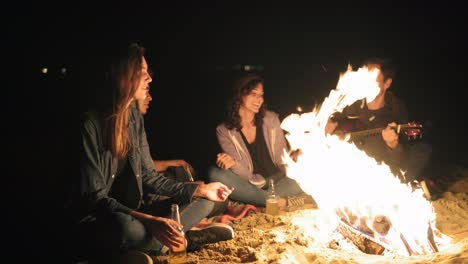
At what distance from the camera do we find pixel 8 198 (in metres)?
5.12

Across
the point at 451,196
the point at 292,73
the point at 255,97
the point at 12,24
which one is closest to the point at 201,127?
the point at 255,97

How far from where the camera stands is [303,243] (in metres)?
3.54

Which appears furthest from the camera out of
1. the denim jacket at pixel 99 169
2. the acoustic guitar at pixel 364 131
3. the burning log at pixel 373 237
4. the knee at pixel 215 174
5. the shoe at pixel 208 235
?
the acoustic guitar at pixel 364 131

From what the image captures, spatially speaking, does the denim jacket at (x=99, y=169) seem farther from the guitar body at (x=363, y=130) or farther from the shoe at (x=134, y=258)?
the guitar body at (x=363, y=130)

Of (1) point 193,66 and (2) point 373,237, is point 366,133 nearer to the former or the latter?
(2) point 373,237

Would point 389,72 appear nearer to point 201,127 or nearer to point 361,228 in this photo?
point 361,228

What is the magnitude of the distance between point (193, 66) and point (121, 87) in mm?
17562

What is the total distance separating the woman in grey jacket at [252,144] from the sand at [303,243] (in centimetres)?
58

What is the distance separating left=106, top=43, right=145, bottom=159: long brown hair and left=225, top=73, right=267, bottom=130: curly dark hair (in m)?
2.15

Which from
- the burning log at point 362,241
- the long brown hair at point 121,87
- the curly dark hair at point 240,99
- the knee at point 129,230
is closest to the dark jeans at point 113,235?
the knee at point 129,230

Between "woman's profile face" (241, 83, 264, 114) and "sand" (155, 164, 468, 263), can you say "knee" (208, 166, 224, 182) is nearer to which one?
"sand" (155, 164, 468, 263)

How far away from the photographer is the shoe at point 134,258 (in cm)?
318

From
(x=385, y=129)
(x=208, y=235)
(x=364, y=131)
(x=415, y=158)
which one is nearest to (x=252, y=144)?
(x=364, y=131)

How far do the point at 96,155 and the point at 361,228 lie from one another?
2.50 meters
